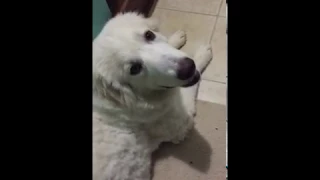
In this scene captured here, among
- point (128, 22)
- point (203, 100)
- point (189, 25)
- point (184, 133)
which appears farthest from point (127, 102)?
point (189, 25)

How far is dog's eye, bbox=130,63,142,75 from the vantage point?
1121 millimetres

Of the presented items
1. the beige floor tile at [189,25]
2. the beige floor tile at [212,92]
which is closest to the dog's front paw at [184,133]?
the beige floor tile at [212,92]

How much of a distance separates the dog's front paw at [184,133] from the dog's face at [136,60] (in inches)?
14.2

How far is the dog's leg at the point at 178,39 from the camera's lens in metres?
1.71

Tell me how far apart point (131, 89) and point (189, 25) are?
29.4 inches

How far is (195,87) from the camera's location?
1596mm

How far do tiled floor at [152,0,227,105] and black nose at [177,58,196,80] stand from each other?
1.63 ft

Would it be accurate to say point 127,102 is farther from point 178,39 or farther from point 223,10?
point 223,10

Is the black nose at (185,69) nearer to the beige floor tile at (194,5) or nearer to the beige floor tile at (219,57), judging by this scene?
the beige floor tile at (219,57)
